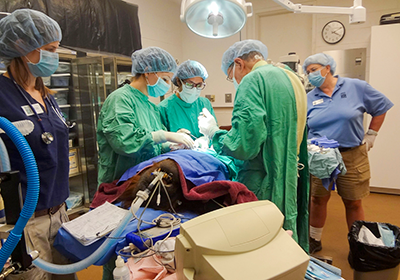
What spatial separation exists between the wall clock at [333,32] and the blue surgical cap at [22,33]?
3.95 meters

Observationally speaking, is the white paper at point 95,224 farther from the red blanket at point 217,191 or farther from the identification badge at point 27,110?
the identification badge at point 27,110

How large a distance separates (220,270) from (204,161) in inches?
34.3

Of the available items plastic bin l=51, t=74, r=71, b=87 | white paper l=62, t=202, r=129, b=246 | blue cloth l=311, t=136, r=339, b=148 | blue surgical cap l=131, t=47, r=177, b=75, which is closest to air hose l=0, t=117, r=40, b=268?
white paper l=62, t=202, r=129, b=246

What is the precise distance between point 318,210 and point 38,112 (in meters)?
2.39

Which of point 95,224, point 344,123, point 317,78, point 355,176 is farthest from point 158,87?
point 355,176

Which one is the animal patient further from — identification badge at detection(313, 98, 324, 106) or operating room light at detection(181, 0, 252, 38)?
identification badge at detection(313, 98, 324, 106)

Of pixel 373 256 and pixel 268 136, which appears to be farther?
pixel 373 256

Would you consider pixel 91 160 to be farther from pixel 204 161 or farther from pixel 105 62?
pixel 204 161

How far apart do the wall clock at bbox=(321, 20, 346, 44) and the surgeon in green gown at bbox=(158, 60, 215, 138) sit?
2.67 metres

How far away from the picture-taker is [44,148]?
127 centimetres

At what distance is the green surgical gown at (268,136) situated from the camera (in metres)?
1.43

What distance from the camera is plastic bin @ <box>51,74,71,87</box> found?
2.95m

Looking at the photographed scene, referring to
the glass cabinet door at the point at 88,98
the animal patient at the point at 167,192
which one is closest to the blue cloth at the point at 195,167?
the animal patient at the point at 167,192

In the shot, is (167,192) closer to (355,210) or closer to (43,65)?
(43,65)
